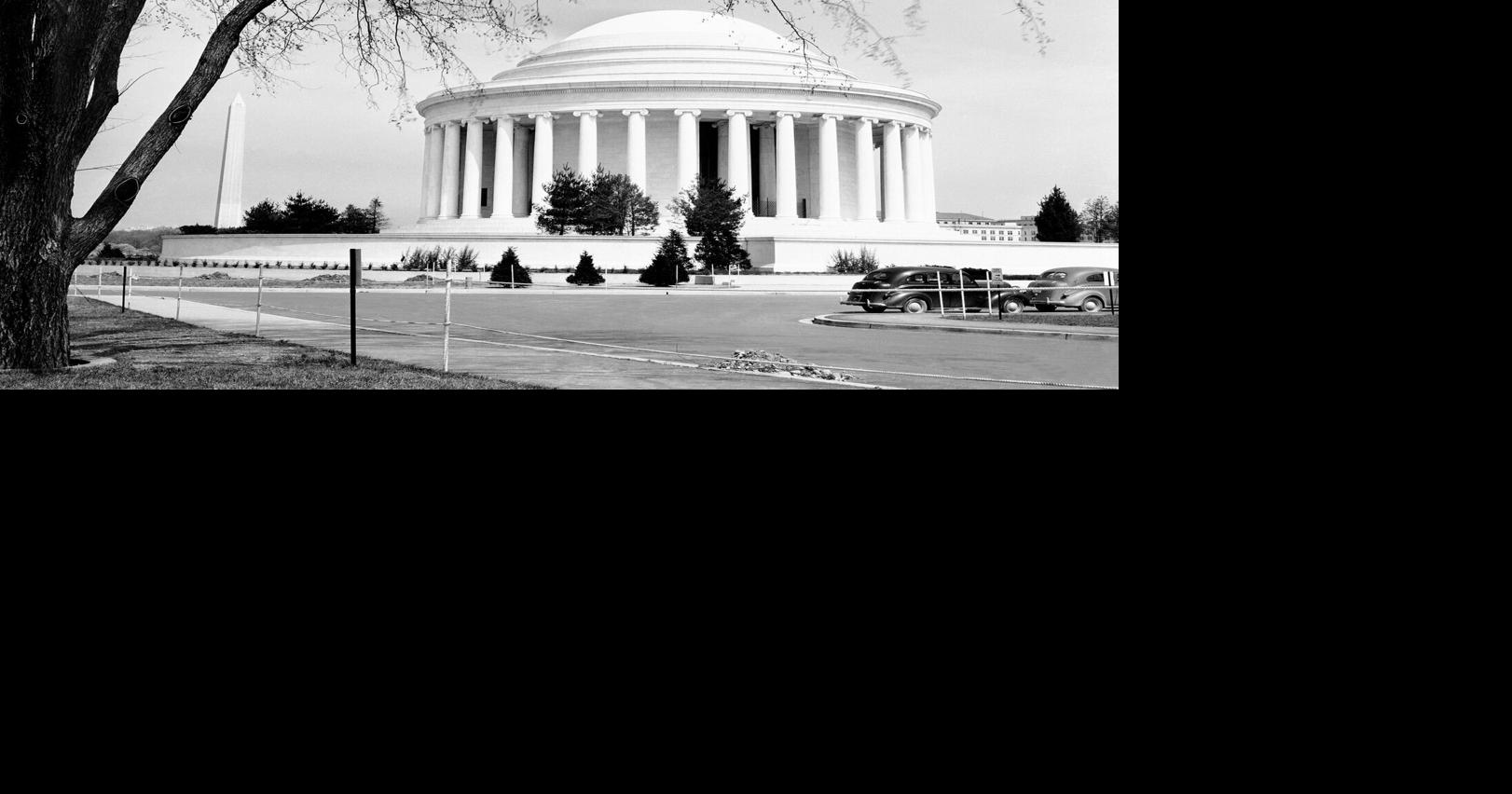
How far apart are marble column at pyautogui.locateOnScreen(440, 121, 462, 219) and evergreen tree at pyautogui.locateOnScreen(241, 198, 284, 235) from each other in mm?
16554

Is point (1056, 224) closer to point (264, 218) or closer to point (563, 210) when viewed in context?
point (563, 210)

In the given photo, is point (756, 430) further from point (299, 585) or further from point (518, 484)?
point (299, 585)

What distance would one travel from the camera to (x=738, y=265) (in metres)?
60.3

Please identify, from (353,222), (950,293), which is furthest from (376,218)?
(950,293)

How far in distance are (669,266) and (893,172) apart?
42.4m

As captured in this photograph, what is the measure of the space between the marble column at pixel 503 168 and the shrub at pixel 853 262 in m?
29.3

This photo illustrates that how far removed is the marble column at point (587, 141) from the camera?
83.2m

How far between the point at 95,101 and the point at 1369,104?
13.0 meters

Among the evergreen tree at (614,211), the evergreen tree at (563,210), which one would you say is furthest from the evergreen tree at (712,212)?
the evergreen tree at (563,210)

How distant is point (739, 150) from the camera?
83.9 m

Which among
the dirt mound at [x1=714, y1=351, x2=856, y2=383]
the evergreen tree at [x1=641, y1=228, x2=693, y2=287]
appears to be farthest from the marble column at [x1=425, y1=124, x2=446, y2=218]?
the dirt mound at [x1=714, y1=351, x2=856, y2=383]

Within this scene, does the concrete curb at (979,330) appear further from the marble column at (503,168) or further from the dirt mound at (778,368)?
the marble column at (503,168)

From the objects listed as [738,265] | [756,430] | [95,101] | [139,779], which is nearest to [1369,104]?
[756,430]

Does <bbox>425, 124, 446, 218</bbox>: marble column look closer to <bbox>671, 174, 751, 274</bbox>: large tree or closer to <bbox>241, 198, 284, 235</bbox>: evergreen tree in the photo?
<bbox>241, 198, 284, 235</bbox>: evergreen tree
